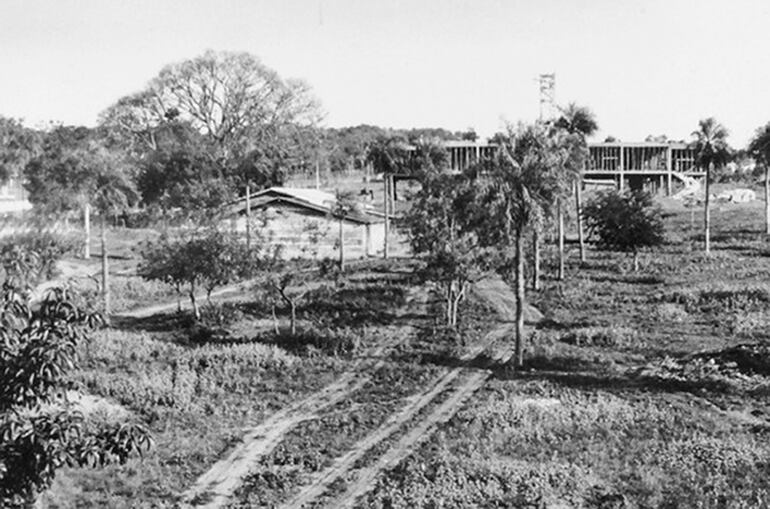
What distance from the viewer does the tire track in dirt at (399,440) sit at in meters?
16.7

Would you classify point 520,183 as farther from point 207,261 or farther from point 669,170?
point 669,170

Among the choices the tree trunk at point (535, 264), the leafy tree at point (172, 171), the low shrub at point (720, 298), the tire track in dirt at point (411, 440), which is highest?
the leafy tree at point (172, 171)

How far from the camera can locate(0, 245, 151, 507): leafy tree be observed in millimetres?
9523

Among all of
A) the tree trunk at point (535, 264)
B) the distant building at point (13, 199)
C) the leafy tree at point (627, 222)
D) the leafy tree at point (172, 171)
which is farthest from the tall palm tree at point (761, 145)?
the distant building at point (13, 199)

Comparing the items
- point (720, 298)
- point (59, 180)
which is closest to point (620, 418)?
point (720, 298)

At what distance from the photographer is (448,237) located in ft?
108

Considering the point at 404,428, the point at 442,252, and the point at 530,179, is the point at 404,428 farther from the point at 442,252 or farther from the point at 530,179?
the point at 442,252

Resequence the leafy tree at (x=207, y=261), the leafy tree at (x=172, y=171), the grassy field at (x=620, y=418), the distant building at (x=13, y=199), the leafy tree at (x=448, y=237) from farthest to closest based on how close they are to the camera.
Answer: the leafy tree at (x=172, y=171), the distant building at (x=13, y=199), the leafy tree at (x=207, y=261), the leafy tree at (x=448, y=237), the grassy field at (x=620, y=418)

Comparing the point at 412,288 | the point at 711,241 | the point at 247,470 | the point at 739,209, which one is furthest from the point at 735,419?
the point at 739,209

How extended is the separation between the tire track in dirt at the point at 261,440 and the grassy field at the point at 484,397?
28cm

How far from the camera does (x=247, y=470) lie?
58.5 feet

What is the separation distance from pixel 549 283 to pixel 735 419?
79.9ft

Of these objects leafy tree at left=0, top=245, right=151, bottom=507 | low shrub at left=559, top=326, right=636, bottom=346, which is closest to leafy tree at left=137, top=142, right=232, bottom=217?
low shrub at left=559, top=326, right=636, bottom=346

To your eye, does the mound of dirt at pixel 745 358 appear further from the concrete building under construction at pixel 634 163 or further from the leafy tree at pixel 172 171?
the concrete building under construction at pixel 634 163
